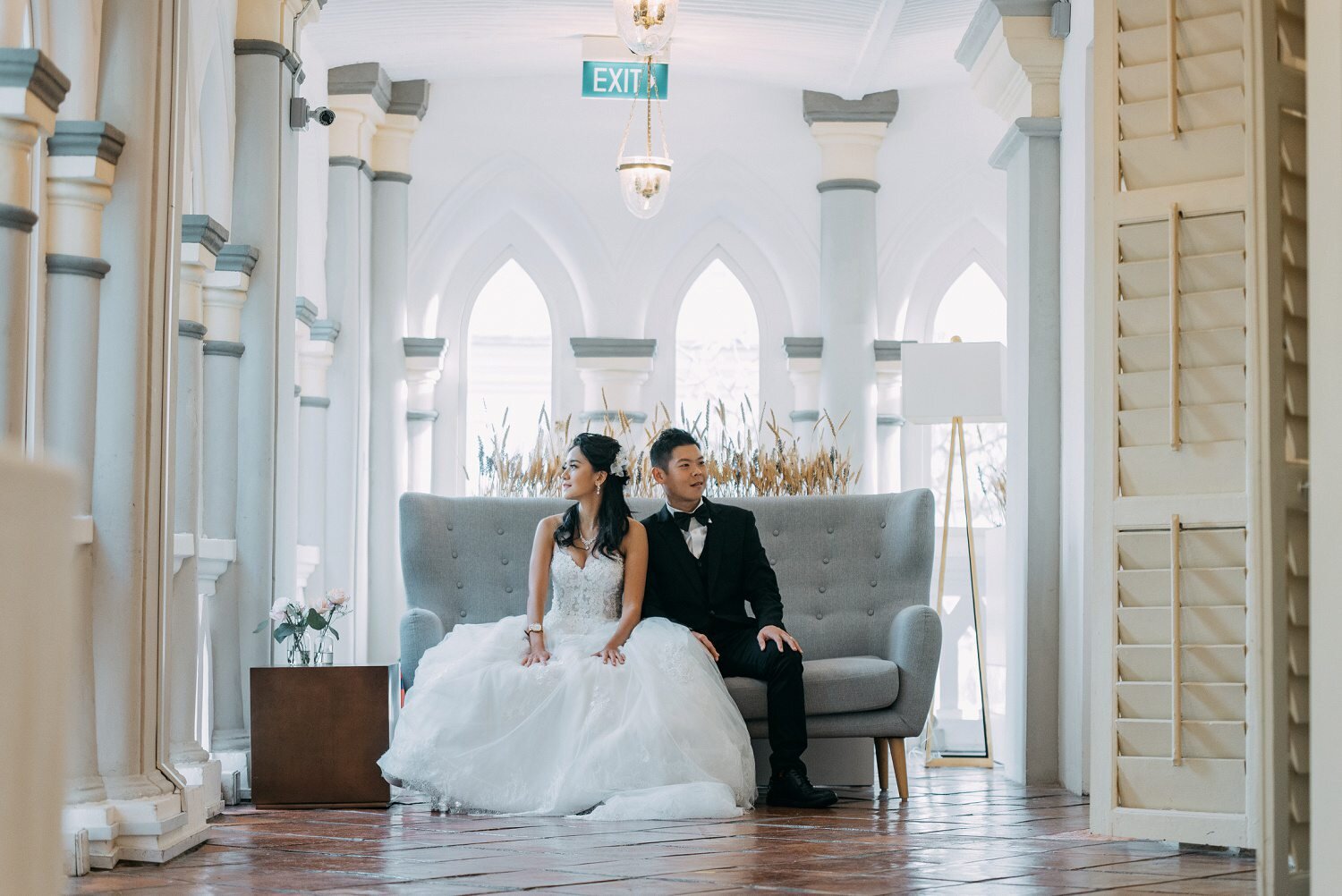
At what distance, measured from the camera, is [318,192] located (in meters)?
A: 8.65

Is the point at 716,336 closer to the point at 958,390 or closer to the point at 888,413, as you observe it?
the point at 888,413

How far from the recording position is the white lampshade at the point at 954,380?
6148 mm

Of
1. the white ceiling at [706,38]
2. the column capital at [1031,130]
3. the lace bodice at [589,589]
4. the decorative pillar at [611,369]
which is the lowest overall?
the lace bodice at [589,589]

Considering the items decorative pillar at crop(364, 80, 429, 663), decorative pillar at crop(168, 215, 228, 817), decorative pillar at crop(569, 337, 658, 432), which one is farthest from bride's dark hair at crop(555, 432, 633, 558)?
decorative pillar at crop(569, 337, 658, 432)

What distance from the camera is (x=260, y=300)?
5.43 m

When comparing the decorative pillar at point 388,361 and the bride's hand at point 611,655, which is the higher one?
the decorative pillar at point 388,361

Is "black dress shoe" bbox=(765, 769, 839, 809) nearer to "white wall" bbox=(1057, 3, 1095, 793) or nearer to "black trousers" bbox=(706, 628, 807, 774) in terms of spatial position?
"black trousers" bbox=(706, 628, 807, 774)

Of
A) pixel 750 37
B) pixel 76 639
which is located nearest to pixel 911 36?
pixel 750 37

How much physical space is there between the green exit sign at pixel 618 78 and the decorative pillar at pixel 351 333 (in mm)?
1364

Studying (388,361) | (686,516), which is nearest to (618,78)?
(388,361)

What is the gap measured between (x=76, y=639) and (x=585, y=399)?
22.0ft

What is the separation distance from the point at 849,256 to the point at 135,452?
691 cm

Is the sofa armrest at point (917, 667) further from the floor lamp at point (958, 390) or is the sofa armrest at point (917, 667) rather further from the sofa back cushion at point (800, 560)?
the floor lamp at point (958, 390)

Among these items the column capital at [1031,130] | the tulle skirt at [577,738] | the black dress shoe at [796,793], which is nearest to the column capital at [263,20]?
the tulle skirt at [577,738]
